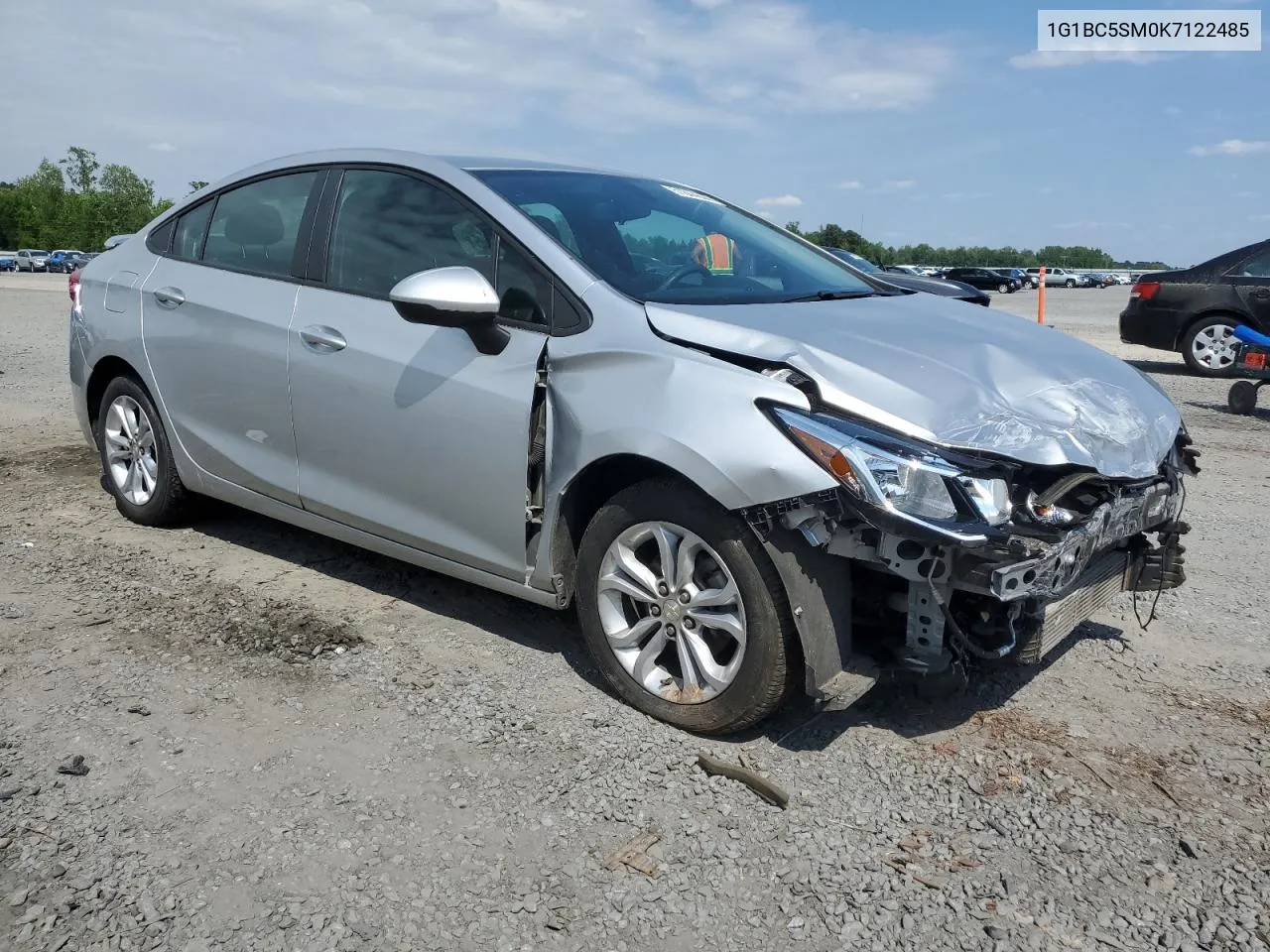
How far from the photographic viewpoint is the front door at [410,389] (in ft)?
11.6

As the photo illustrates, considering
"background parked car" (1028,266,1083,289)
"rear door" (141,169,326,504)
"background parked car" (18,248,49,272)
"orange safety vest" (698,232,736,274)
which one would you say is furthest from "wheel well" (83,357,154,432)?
"background parked car" (1028,266,1083,289)

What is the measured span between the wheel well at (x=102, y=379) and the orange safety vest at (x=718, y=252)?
265 centimetres

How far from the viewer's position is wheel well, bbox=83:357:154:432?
5.12 m

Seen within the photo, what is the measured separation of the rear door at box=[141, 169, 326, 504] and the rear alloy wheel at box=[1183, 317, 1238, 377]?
33.9ft

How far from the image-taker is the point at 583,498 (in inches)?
136

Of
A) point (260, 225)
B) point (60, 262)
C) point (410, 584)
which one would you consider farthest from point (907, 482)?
point (60, 262)

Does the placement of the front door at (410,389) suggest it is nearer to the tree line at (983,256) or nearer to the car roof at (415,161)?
the car roof at (415,161)

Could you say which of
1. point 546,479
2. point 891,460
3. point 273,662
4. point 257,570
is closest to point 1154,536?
point 891,460

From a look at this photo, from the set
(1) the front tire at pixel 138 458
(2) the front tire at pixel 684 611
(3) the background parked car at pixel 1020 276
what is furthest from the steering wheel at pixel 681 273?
(3) the background parked car at pixel 1020 276

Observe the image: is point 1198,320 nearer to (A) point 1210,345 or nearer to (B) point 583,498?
(A) point 1210,345

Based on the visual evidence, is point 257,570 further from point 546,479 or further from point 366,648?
point 546,479

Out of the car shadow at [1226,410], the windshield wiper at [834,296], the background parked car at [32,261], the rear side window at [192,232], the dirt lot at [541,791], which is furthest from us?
the background parked car at [32,261]

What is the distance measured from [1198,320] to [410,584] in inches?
400

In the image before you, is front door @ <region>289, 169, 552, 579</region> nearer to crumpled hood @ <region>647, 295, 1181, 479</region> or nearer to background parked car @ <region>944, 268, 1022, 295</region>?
crumpled hood @ <region>647, 295, 1181, 479</region>
